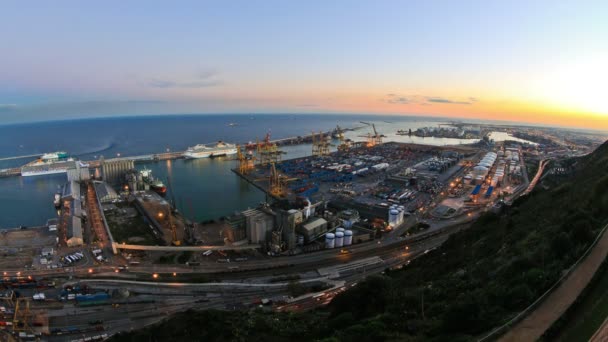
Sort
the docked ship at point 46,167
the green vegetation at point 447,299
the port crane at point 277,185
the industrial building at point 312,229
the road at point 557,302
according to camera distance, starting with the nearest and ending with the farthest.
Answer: the road at point 557,302, the green vegetation at point 447,299, the industrial building at point 312,229, the port crane at point 277,185, the docked ship at point 46,167

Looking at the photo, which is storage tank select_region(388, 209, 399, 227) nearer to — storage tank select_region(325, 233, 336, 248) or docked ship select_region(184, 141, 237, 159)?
storage tank select_region(325, 233, 336, 248)

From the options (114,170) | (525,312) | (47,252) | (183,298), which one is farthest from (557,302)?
(114,170)

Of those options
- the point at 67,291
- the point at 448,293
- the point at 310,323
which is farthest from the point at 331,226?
the point at 67,291

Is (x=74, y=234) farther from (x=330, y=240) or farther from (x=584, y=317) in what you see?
(x=584, y=317)

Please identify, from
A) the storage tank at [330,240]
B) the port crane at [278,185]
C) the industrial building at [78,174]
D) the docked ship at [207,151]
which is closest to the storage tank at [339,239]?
the storage tank at [330,240]

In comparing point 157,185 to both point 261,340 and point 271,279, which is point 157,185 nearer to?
point 271,279

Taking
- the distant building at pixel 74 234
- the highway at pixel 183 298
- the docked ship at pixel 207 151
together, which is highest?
the docked ship at pixel 207 151

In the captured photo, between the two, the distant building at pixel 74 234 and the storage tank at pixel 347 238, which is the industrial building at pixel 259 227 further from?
the distant building at pixel 74 234

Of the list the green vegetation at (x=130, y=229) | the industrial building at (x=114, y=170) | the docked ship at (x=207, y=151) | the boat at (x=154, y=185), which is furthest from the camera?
the docked ship at (x=207, y=151)

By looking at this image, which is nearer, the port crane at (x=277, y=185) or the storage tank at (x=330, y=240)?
the storage tank at (x=330, y=240)
